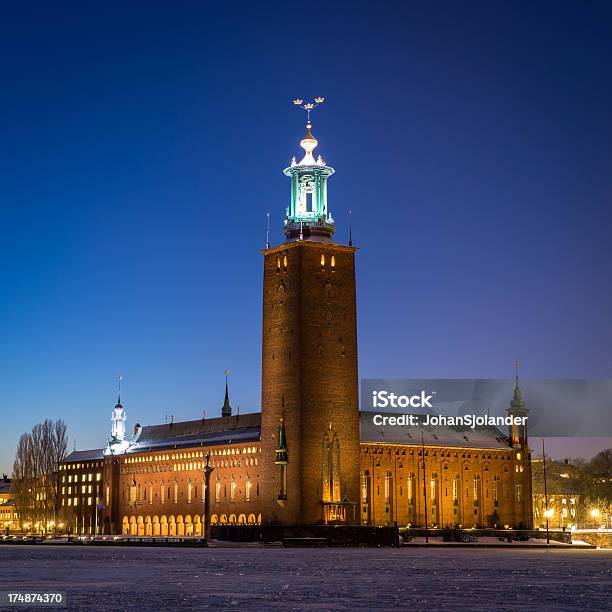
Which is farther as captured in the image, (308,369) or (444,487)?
(444,487)

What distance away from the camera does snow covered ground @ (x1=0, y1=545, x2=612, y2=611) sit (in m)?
25.9

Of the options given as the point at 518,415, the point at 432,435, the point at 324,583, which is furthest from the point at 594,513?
the point at 324,583

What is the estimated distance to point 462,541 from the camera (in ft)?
256

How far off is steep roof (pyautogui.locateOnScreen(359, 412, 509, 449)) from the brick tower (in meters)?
12.4

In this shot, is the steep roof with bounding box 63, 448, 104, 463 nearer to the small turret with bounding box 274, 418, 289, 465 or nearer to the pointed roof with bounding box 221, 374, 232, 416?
the pointed roof with bounding box 221, 374, 232, 416

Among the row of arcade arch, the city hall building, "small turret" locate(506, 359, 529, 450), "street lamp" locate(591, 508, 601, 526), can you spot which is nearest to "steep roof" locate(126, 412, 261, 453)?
the city hall building

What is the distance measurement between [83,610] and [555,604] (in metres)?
10.1

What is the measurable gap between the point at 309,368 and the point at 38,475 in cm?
2758

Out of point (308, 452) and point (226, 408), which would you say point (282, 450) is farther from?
point (226, 408)

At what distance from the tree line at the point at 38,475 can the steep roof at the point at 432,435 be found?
25.7 meters

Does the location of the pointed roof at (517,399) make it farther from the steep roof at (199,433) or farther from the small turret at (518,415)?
the steep roof at (199,433)

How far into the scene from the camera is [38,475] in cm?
9869

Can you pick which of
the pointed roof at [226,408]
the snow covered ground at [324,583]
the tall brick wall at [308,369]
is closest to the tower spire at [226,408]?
the pointed roof at [226,408]

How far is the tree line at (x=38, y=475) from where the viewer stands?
97.9 meters
